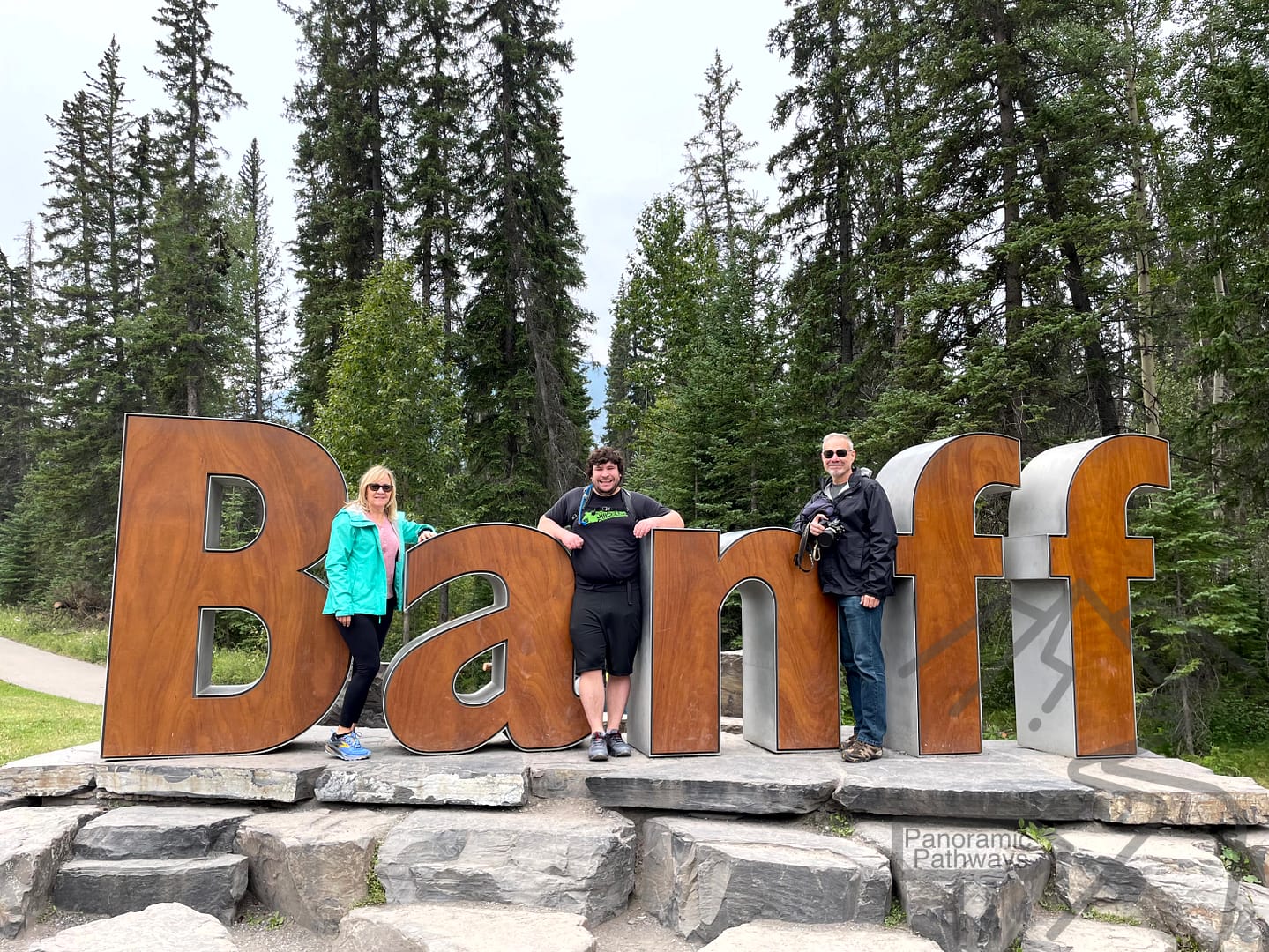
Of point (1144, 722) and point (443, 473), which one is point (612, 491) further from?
point (443, 473)

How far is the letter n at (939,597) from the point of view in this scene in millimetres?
5301

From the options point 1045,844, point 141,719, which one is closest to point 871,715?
point 1045,844

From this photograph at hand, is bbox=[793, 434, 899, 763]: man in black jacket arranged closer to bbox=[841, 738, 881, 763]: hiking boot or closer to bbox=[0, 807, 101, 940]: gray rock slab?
bbox=[841, 738, 881, 763]: hiking boot

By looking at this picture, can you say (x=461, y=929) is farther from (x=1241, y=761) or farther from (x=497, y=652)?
(x=1241, y=761)

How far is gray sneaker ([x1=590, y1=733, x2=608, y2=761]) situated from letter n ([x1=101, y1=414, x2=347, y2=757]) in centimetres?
175

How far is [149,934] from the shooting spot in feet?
11.8

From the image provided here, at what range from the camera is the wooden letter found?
5023 mm

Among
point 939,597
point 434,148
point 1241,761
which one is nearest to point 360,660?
point 939,597

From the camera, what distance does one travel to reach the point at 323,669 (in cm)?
522

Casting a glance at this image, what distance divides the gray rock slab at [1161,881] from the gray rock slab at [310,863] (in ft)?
12.5

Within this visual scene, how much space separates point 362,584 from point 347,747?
40.7 inches

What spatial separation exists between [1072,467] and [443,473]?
41.7ft

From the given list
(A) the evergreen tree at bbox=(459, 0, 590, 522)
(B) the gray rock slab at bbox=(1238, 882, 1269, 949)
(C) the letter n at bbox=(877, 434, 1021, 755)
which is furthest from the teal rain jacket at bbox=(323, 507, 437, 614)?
(A) the evergreen tree at bbox=(459, 0, 590, 522)

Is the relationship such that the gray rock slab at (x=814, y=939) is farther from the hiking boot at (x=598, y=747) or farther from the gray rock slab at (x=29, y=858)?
the gray rock slab at (x=29, y=858)
